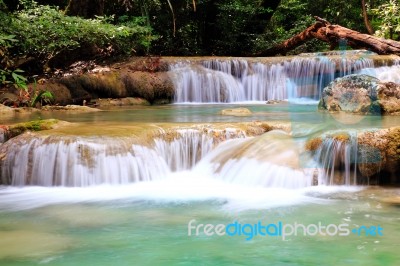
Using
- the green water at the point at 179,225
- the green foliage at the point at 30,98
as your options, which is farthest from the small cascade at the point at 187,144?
the green foliage at the point at 30,98

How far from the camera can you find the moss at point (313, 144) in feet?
18.9

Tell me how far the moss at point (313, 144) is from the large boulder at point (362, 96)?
124 inches

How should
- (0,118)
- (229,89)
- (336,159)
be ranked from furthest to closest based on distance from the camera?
(229,89) < (0,118) < (336,159)

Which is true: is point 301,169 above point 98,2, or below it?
below

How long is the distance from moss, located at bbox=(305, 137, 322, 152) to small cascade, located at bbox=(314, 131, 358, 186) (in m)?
0.13

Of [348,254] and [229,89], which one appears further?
[229,89]

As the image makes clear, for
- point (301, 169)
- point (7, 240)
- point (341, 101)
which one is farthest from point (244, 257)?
point (341, 101)

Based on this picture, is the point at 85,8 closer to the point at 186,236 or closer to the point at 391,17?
the point at 391,17

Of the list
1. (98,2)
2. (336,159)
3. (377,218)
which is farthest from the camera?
(98,2)

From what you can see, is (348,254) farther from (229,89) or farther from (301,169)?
(229,89)

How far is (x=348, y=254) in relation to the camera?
11.2 ft

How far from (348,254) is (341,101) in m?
6.02

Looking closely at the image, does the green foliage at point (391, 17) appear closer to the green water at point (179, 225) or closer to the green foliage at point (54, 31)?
the green foliage at point (54, 31)
